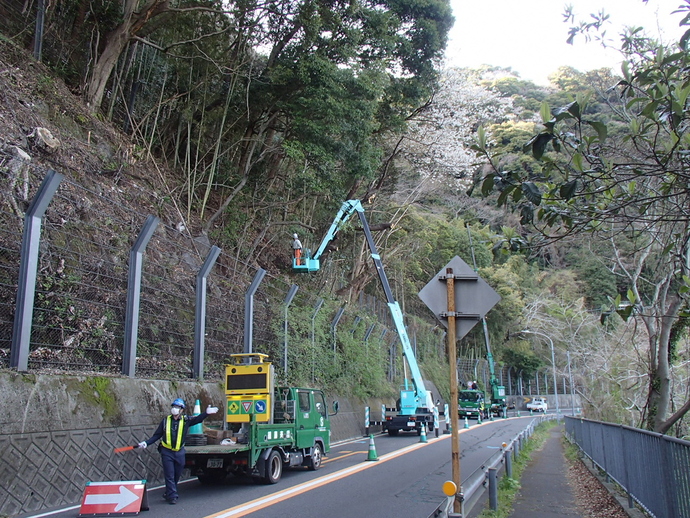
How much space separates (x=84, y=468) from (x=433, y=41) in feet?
63.4

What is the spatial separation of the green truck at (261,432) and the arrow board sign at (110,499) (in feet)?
6.32

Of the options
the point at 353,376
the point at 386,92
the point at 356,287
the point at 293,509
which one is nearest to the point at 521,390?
the point at 356,287

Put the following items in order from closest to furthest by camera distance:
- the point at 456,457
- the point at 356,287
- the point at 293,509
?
the point at 456,457, the point at 293,509, the point at 356,287

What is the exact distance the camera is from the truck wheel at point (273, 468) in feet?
32.2

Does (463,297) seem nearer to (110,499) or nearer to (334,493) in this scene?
(334,493)

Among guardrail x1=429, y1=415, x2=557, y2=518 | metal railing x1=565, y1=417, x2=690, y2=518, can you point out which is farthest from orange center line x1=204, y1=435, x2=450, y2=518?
metal railing x1=565, y1=417, x2=690, y2=518

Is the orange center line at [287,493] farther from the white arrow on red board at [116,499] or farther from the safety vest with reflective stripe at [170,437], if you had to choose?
the safety vest with reflective stripe at [170,437]

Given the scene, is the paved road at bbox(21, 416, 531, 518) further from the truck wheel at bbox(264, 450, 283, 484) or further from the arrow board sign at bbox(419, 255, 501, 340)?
the arrow board sign at bbox(419, 255, 501, 340)

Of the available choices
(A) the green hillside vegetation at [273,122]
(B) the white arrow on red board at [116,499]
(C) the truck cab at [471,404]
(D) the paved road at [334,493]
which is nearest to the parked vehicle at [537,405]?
(C) the truck cab at [471,404]

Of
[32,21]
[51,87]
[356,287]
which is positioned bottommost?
[356,287]

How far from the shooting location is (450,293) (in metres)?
6.14

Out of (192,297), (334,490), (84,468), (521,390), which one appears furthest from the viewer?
(521,390)

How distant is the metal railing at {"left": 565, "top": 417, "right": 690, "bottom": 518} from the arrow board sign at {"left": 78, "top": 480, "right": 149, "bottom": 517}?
609cm

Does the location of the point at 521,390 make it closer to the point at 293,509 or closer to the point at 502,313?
the point at 502,313
